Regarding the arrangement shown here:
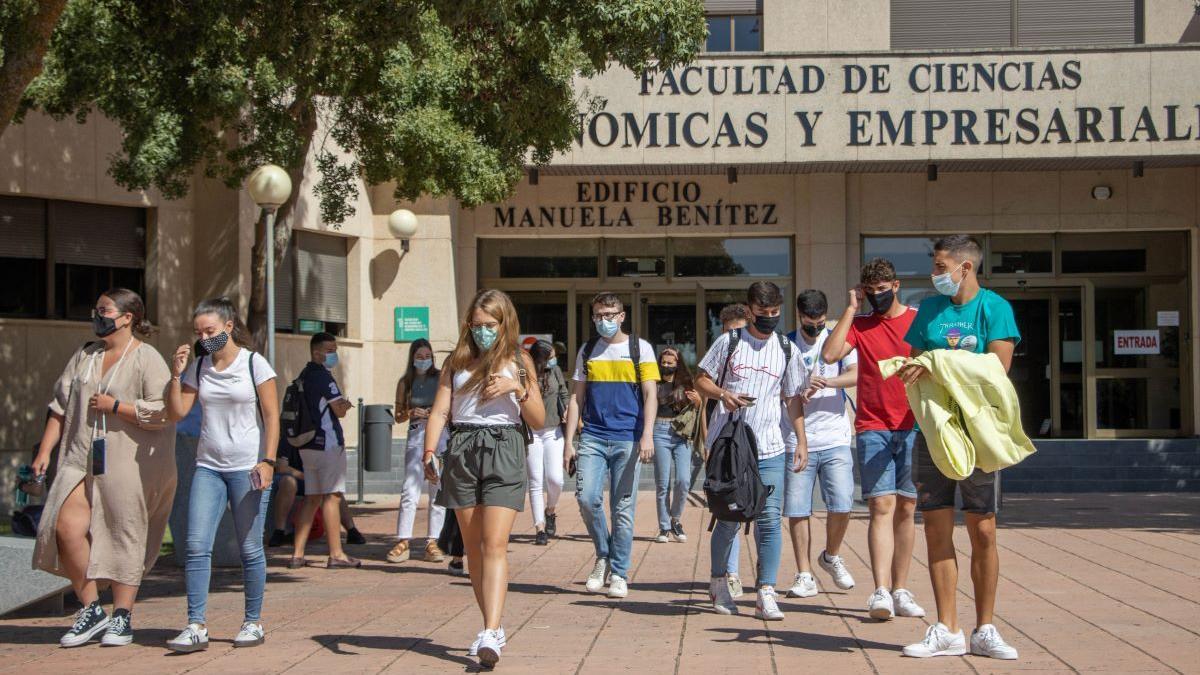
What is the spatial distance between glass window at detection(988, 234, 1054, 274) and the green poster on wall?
8873 millimetres

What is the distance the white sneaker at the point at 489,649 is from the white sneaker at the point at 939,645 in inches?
74.9

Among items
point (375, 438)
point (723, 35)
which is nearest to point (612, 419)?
point (375, 438)

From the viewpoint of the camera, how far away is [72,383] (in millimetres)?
7930

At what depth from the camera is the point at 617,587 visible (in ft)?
30.3

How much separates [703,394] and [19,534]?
15.1 feet

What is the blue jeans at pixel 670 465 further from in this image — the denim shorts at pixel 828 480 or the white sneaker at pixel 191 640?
the white sneaker at pixel 191 640

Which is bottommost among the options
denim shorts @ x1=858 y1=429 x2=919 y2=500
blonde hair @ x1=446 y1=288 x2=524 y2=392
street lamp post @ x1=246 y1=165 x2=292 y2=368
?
denim shorts @ x1=858 y1=429 x2=919 y2=500

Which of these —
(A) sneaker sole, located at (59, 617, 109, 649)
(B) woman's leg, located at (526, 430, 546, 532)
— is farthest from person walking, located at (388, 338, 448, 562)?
(A) sneaker sole, located at (59, 617, 109, 649)

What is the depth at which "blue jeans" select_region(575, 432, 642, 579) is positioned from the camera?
944cm

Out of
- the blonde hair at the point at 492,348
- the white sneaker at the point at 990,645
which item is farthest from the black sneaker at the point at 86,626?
the white sneaker at the point at 990,645

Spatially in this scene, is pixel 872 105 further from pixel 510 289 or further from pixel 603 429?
pixel 603 429

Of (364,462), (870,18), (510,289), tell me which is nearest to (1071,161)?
(870,18)

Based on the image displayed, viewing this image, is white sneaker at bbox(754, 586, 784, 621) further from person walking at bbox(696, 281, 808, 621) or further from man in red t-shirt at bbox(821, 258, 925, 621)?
man in red t-shirt at bbox(821, 258, 925, 621)

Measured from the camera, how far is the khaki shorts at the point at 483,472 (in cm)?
696
